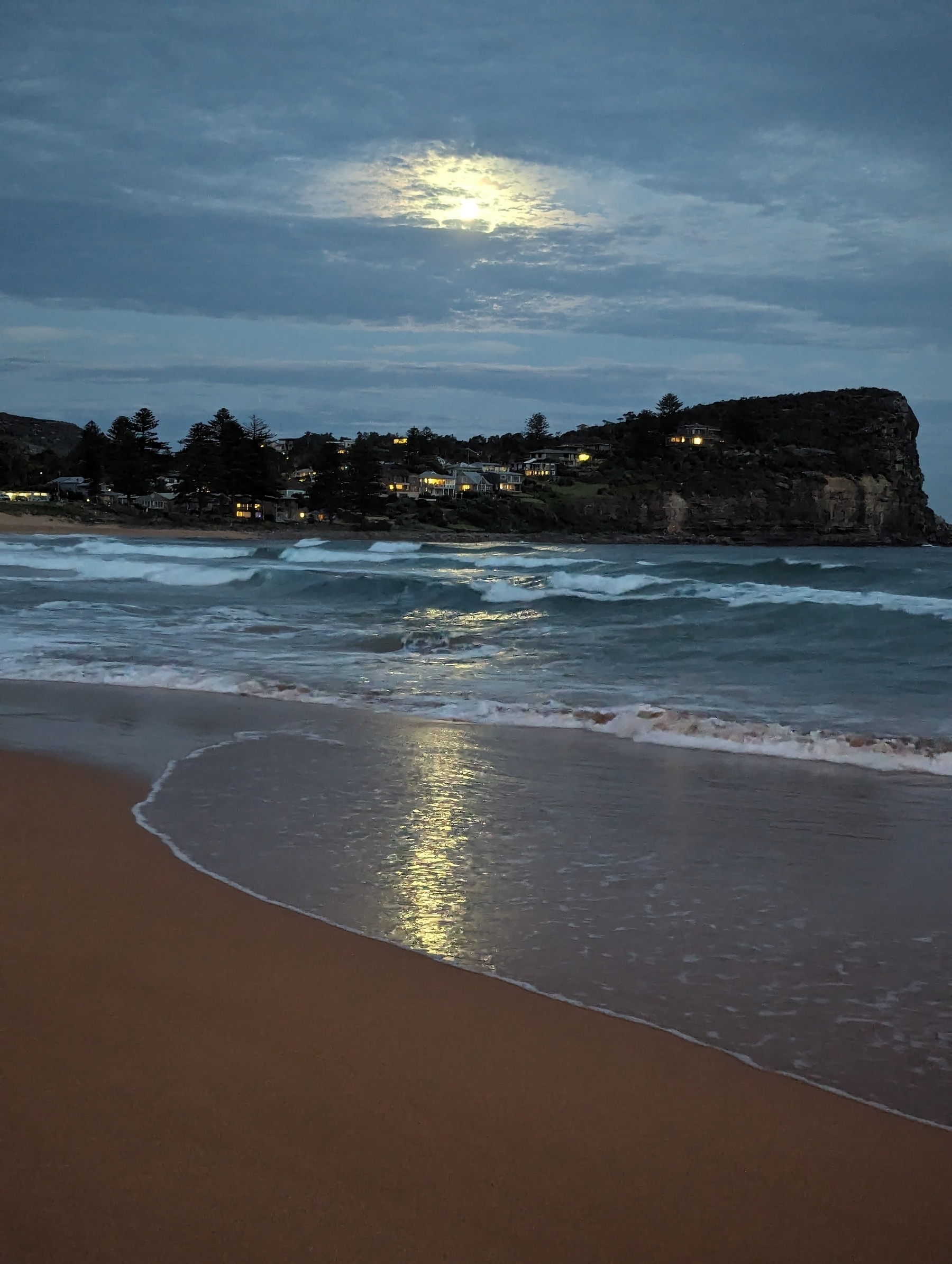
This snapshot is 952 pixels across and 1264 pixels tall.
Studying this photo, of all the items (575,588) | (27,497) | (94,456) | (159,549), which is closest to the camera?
(575,588)

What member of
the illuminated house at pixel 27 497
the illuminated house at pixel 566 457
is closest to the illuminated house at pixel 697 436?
the illuminated house at pixel 566 457

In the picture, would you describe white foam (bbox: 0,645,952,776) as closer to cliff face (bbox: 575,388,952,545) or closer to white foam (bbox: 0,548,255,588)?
white foam (bbox: 0,548,255,588)

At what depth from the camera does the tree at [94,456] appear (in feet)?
304

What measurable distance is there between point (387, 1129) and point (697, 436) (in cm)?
15708

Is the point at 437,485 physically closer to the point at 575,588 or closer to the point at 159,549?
A: the point at 159,549

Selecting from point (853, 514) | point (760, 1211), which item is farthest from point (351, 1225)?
point (853, 514)

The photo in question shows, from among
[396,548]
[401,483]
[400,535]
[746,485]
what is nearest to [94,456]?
[400,535]

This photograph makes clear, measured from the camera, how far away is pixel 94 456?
92625 mm

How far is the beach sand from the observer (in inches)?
85.8

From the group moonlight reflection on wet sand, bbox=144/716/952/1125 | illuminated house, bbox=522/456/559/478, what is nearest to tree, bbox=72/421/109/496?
Result: illuminated house, bbox=522/456/559/478

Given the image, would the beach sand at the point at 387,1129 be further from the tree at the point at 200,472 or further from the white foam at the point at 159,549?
the tree at the point at 200,472

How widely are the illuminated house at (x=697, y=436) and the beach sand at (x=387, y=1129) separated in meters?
151

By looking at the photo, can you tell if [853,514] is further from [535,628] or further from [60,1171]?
[60,1171]

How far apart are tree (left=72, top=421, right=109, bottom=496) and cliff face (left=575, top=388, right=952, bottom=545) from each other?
52477 millimetres
